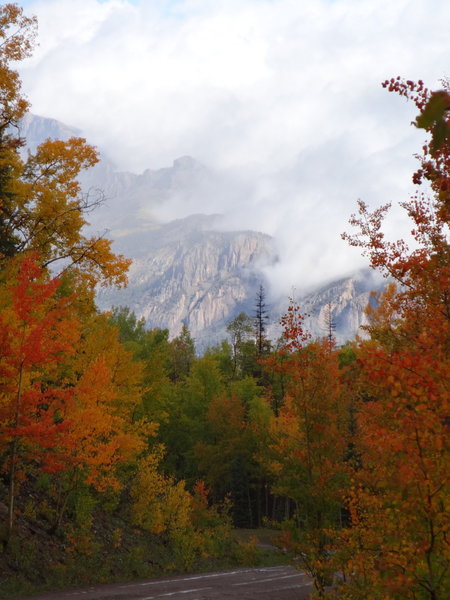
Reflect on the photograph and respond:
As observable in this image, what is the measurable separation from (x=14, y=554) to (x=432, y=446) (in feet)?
42.8

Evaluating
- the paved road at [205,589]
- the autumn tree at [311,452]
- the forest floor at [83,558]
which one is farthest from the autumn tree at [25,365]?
the autumn tree at [311,452]

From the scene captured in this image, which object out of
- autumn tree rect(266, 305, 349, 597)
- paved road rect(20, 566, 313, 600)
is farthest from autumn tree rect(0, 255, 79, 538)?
autumn tree rect(266, 305, 349, 597)

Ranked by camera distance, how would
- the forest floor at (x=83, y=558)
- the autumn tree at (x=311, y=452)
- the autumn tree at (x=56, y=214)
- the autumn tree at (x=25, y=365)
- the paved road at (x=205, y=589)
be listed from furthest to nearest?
the autumn tree at (x=56, y=214)
the forest floor at (x=83, y=558)
the autumn tree at (x=25, y=365)
the paved road at (x=205, y=589)
the autumn tree at (x=311, y=452)

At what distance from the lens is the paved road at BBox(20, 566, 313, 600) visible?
13664mm

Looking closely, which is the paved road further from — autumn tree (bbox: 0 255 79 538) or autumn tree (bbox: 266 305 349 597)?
autumn tree (bbox: 0 255 79 538)

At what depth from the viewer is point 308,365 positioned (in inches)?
488

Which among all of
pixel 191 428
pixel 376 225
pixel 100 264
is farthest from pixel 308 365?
pixel 191 428

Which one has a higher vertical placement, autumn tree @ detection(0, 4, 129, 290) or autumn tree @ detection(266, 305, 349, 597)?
autumn tree @ detection(0, 4, 129, 290)

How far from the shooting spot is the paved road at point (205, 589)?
1366 cm

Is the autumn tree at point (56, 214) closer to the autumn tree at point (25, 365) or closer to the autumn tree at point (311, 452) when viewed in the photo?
the autumn tree at point (25, 365)

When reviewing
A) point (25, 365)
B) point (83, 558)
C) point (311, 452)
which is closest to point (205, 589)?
point (83, 558)

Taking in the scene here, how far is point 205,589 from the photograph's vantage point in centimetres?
1555

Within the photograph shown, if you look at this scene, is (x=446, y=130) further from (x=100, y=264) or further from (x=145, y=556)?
(x=145, y=556)

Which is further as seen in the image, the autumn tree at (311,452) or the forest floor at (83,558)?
the forest floor at (83,558)
